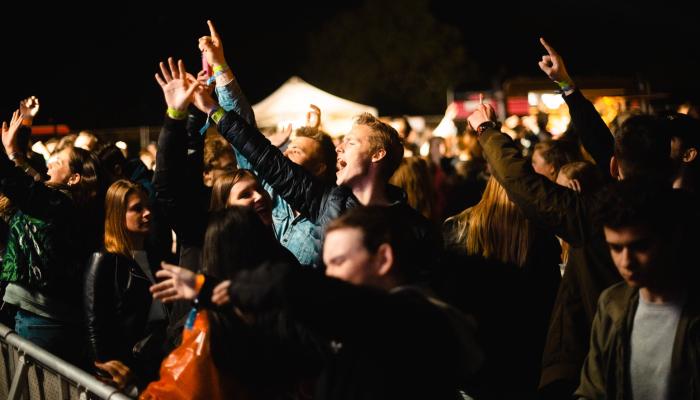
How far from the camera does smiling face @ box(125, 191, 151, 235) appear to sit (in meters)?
5.19

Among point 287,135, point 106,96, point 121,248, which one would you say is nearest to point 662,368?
point 121,248

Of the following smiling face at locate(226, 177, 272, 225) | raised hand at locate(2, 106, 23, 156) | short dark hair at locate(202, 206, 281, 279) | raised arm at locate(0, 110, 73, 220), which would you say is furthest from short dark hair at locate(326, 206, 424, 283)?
raised hand at locate(2, 106, 23, 156)

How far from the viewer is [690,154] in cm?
453

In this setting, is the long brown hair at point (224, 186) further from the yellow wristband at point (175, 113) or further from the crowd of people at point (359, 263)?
the yellow wristband at point (175, 113)

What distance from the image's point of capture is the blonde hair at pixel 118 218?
5062mm

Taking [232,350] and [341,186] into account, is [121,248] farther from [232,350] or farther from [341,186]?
[232,350]

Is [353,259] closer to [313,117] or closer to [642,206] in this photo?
[642,206]

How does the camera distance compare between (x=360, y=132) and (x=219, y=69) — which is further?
(x=219, y=69)

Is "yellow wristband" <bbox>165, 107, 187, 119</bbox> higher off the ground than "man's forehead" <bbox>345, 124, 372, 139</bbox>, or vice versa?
"yellow wristband" <bbox>165, 107, 187, 119</bbox>

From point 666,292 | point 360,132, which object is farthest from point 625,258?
point 360,132

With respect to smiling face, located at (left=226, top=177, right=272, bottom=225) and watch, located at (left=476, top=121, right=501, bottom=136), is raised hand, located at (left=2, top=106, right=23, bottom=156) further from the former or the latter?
watch, located at (left=476, top=121, right=501, bottom=136)

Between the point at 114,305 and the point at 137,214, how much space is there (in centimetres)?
70

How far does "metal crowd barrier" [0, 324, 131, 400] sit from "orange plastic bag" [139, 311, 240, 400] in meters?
0.49

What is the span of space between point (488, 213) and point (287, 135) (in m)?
2.69
